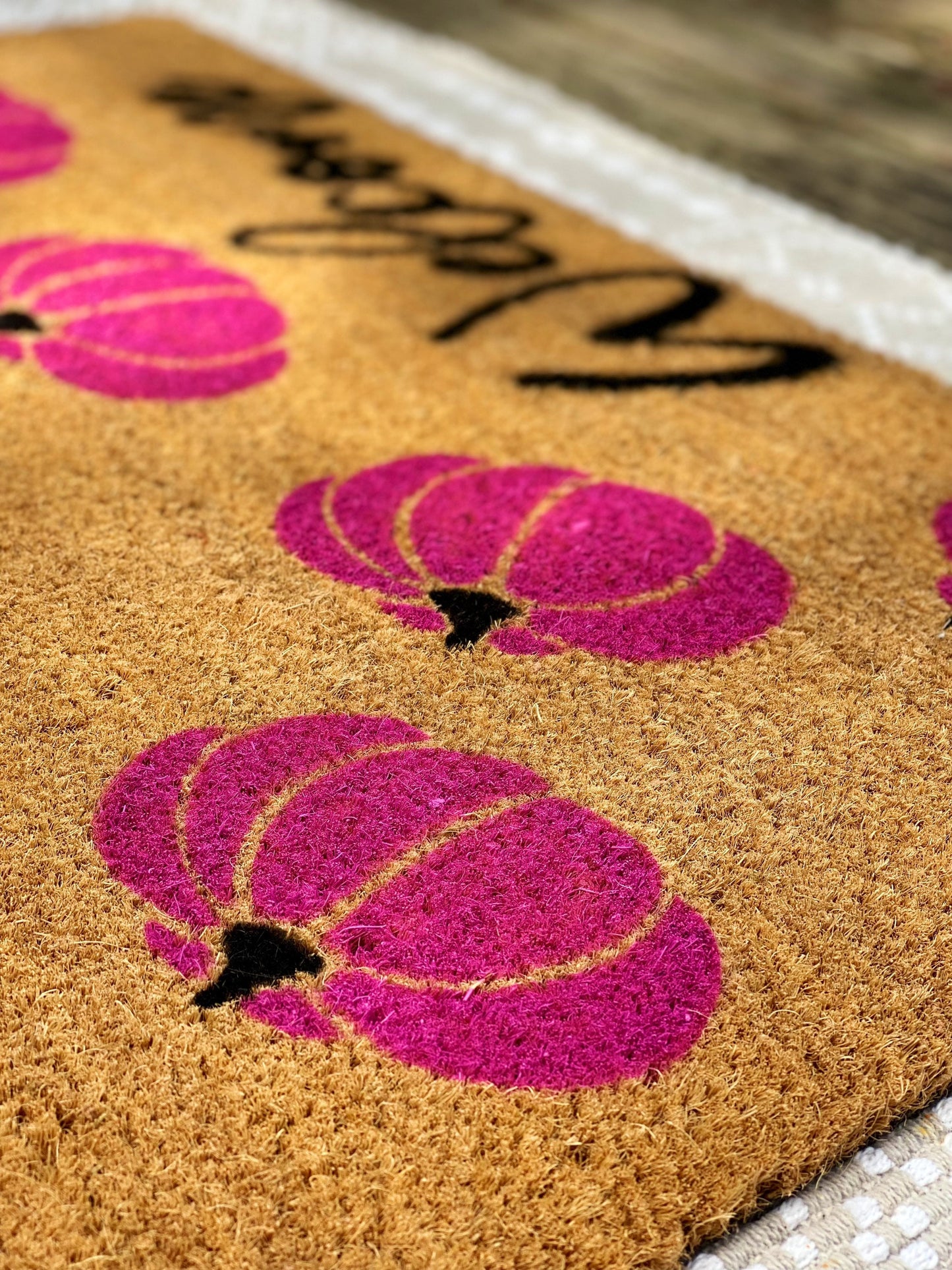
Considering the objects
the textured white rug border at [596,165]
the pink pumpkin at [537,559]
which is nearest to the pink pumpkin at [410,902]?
the pink pumpkin at [537,559]

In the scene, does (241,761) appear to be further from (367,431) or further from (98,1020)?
(367,431)

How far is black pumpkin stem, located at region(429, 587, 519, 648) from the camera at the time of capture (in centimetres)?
87

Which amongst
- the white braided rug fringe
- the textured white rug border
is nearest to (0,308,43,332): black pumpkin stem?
the textured white rug border

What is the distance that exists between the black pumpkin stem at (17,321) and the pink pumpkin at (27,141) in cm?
33

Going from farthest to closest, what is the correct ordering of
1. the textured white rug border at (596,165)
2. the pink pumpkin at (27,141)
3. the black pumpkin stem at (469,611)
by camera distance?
the pink pumpkin at (27,141) < the textured white rug border at (596,165) < the black pumpkin stem at (469,611)

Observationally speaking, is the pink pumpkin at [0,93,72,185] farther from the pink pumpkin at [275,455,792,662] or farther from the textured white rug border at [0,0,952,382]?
the pink pumpkin at [275,455,792,662]

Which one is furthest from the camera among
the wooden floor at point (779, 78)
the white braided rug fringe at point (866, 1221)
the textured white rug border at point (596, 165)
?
the wooden floor at point (779, 78)

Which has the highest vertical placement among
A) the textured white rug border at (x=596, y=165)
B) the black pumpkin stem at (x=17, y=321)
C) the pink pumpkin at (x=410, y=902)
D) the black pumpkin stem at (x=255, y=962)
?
the textured white rug border at (x=596, y=165)

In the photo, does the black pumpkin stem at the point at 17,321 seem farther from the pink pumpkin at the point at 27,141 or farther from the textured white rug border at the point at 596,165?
the textured white rug border at the point at 596,165

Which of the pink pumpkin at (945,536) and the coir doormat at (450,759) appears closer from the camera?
the coir doormat at (450,759)

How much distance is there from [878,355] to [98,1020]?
936 millimetres

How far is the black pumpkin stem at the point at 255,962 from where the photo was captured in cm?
A: 65

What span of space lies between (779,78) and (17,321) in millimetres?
1412

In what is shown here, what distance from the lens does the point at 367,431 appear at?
108 cm
